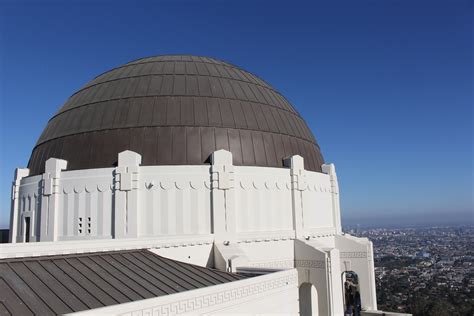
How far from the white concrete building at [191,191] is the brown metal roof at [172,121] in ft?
0.22

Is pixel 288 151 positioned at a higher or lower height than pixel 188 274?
higher

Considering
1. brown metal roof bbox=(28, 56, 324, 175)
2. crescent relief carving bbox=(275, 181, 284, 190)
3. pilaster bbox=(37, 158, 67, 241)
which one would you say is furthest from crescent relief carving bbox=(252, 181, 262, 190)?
pilaster bbox=(37, 158, 67, 241)

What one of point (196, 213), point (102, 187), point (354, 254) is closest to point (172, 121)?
point (102, 187)

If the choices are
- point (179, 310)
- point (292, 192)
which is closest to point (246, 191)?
point (292, 192)

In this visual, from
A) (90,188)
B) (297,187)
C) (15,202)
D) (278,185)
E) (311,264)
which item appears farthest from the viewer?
(15,202)

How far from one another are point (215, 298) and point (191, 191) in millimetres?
7560

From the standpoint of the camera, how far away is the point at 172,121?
19625 mm

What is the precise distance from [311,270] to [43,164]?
14.5m

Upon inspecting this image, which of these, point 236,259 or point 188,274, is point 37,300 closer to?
point 188,274

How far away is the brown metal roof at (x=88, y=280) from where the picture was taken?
8.81 metres

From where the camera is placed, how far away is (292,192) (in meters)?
20.3

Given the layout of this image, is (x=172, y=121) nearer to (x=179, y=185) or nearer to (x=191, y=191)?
(x=179, y=185)

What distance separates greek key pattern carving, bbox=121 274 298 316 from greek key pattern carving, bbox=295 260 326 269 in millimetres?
4646

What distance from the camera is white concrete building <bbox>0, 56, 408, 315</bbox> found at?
1558 centimetres
